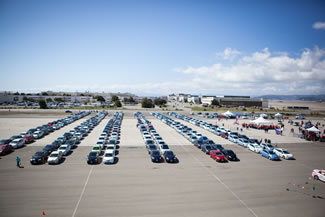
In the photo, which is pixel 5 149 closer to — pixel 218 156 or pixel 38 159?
pixel 38 159

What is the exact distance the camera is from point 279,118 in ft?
220

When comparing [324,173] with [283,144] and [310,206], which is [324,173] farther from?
[283,144]

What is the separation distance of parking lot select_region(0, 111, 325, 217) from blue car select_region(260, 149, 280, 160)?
24.7 inches

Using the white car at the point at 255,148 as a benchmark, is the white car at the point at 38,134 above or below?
above

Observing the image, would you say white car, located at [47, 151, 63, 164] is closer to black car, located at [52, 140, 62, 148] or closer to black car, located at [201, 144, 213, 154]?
black car, located at [52, 140, 62, 148]

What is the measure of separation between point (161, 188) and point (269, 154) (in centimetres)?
1447

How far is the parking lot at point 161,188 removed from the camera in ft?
37.7

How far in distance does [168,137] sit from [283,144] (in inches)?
691

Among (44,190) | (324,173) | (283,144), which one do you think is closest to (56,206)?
(44,190)

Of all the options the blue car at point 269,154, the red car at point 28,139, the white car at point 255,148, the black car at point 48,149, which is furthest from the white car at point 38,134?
the blue car at point 269,154

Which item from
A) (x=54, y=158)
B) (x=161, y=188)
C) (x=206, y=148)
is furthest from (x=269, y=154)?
(x=54, y=158)

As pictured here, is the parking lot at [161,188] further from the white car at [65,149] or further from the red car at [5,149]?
the white car at [65,149]

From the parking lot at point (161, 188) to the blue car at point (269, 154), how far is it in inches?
24.7

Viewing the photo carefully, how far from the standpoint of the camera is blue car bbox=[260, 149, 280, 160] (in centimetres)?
2203
